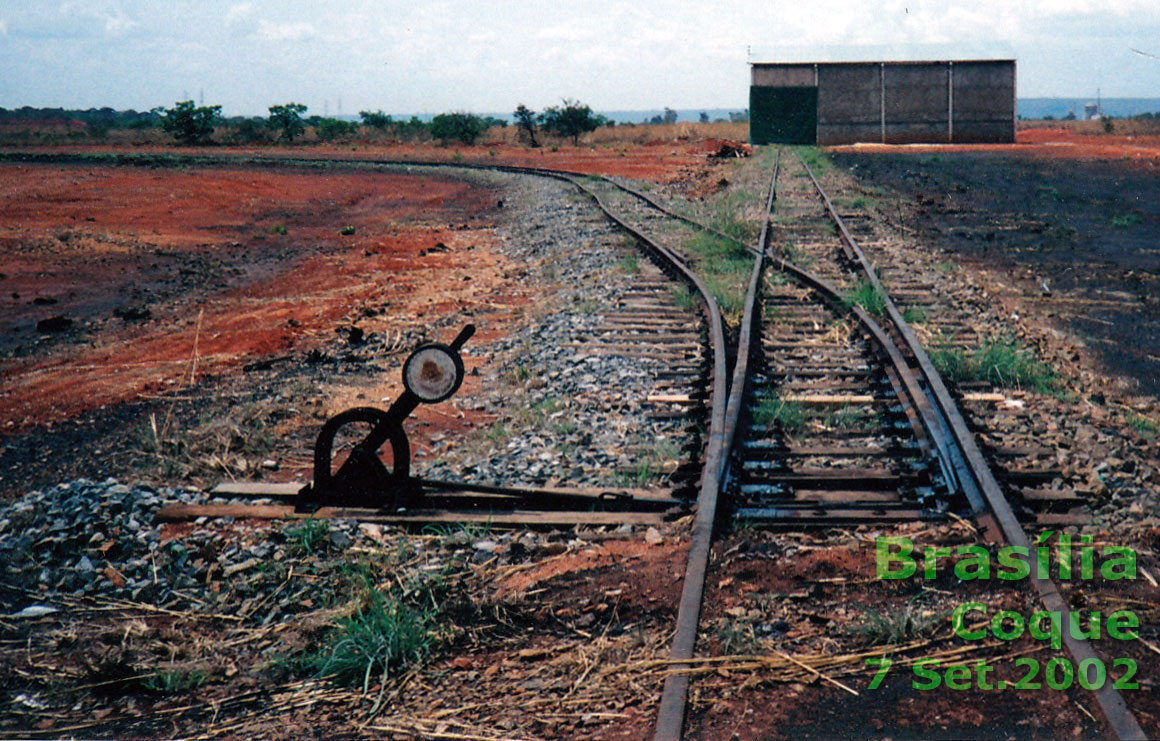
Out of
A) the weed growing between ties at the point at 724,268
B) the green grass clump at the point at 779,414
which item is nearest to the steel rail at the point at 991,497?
the green grass clump at the point at 779,414

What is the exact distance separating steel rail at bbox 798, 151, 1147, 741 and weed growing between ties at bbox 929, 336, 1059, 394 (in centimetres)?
20

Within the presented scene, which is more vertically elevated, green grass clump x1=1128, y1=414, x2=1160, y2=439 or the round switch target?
the round switch target

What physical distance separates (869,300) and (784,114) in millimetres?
37466

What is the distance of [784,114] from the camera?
146ft

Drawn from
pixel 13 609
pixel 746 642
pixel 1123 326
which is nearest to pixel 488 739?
pixel 746 642

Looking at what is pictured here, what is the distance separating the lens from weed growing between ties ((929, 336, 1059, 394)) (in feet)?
22.6

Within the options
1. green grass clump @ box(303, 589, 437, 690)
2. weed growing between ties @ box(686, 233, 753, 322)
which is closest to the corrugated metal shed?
weed growing between ties @ box(686, 233, 753, 322)

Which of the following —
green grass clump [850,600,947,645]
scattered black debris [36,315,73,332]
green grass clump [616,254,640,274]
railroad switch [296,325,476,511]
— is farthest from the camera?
green grass clump [616,254,640,274]

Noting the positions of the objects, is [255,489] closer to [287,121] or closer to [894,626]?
[894,626]

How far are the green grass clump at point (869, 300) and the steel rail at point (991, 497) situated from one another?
20 centimetres

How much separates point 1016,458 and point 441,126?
5921 centimetres

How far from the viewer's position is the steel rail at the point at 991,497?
116 inches

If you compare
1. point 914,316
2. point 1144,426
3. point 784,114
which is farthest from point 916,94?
point 1144,426

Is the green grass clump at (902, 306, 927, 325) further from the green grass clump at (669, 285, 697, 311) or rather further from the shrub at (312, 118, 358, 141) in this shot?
the shrub at (312, 118, 358, 141)
